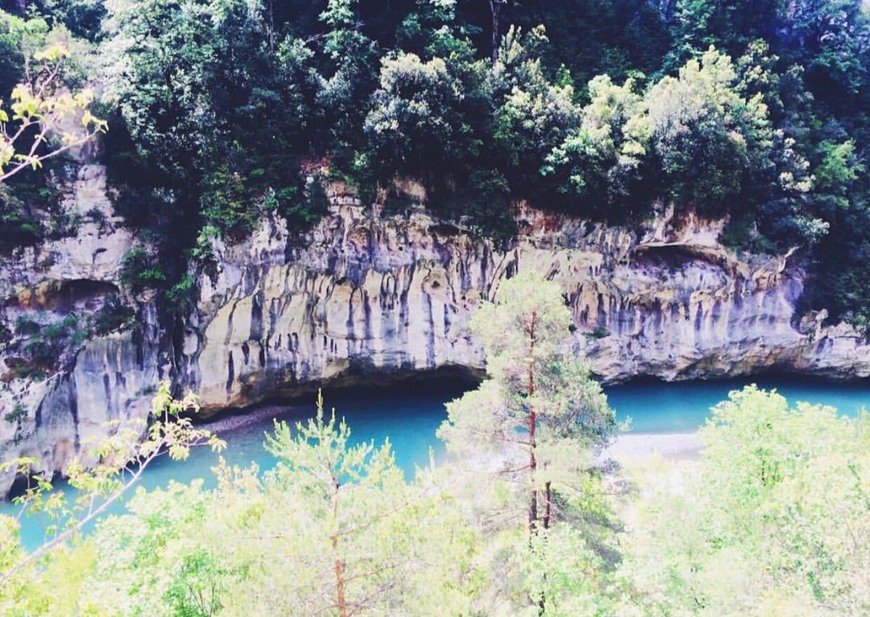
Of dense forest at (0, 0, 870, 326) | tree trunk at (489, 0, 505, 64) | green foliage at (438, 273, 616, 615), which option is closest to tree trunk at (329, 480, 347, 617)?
green foliage at (438, 273, 616, 615)

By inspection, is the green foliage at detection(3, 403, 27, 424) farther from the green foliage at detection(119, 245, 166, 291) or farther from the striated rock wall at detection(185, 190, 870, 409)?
the striated rock wall at detection(185, 190, 870, 409)

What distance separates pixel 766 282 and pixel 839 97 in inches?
332

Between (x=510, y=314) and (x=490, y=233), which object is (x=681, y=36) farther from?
(x=510, y=314)

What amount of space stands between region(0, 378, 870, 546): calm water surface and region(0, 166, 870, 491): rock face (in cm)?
65

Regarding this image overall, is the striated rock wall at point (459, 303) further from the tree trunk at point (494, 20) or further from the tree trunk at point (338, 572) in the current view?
the tree trunk at point (338, 572)

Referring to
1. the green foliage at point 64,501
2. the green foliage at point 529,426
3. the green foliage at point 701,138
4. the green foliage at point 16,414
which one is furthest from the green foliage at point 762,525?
the green foliage at point 16,414

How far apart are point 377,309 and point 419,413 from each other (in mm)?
3696

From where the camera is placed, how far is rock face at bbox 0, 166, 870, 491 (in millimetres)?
14797

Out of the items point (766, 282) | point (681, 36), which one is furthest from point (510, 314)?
point (681, 36)

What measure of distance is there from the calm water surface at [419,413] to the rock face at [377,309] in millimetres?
646

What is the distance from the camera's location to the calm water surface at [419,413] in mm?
16000

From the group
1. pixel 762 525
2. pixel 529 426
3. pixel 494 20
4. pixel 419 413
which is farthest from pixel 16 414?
pixel 494 20

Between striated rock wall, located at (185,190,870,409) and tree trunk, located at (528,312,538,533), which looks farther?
striated rock wall, located at (185,190,870,409)

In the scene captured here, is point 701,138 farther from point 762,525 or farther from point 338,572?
point 338,572
